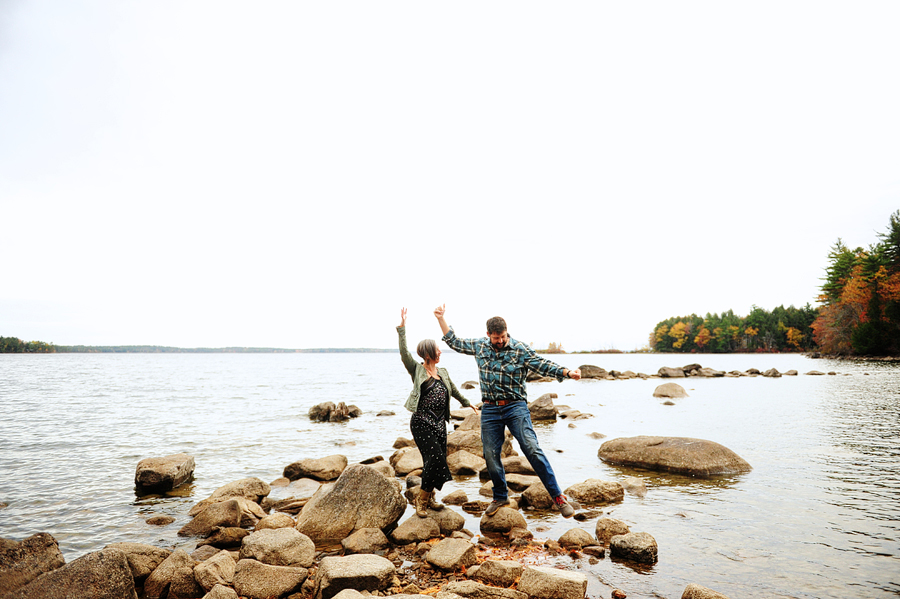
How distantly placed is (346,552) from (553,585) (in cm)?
314

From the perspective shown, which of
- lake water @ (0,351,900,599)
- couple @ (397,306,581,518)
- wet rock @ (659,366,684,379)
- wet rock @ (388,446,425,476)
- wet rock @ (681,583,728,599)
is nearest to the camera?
wet rock @ (681,583,728,599)

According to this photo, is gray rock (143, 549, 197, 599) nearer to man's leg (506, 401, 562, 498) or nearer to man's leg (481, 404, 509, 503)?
man's leg (481, 404, 509, 503)

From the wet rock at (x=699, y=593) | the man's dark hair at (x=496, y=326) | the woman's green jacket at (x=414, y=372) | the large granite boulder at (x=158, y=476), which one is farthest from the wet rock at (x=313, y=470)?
the wet rock at (x=699, y=593)

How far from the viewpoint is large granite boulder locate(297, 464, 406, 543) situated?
7078 mm

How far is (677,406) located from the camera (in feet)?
80.3

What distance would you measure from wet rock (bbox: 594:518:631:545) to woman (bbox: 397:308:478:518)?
2297mm

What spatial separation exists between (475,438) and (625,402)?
17.0m

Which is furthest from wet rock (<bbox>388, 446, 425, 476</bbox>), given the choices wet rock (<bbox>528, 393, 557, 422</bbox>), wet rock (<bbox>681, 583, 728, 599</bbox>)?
wet rock (<bbox>528, 393, 557, 422</bbox>)

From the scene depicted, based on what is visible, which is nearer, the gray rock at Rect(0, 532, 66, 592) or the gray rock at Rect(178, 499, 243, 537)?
the gray rock at Rect(0, 532, 66, 592)

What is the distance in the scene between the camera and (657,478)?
34.2 ft

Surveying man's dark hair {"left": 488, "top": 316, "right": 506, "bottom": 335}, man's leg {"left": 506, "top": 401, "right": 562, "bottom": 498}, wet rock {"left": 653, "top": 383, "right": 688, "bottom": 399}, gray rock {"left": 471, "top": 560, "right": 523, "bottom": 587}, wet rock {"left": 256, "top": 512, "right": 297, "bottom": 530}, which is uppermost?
man's dark hair {"left": 488, "top": 316, "right": 506, "bottom": 335}

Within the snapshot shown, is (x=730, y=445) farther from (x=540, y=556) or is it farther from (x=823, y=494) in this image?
(x=540, y=556)

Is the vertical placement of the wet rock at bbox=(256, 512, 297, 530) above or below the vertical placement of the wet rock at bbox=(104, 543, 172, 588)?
below

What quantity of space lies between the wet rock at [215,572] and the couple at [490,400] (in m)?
2.74
